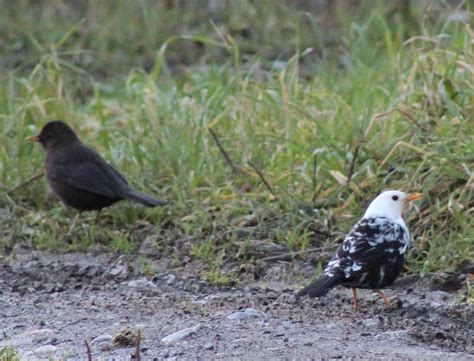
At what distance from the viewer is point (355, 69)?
30.5ft

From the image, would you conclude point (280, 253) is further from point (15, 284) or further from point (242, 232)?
point (15, 284)

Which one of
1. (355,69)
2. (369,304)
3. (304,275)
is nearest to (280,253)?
(304,275)

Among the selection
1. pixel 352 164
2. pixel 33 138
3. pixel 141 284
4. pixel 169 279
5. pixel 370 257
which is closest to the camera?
pixel 370 257

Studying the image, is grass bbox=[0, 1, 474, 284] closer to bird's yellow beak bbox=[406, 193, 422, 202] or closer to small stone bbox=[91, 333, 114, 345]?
bird's yellow beak bbox=[406, 193, 422, 202]

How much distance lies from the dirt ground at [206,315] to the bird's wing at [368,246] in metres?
0.22

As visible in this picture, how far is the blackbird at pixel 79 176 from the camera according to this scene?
290 inches

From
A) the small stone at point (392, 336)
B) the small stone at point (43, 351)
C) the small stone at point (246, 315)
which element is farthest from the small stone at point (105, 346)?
the small stone at point (392, 336)

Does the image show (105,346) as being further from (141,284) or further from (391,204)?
(391,204)

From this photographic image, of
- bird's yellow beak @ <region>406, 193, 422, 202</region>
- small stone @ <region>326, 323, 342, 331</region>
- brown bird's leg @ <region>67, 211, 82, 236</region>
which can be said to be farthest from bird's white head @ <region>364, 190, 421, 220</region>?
brown bird's leg @ <region>67, 211, 82, 236</region>

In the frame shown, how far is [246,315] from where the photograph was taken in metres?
5.62

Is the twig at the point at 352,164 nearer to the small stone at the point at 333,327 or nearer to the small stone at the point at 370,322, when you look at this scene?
the small stone at the point at 370,322

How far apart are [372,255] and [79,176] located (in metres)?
2.41

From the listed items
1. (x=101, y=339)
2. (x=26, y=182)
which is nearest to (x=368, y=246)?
(x=101, y=339)

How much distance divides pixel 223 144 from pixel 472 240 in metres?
2.02
